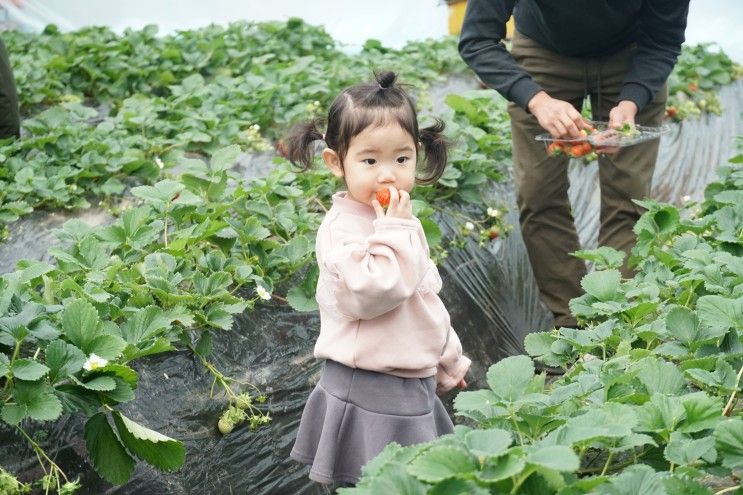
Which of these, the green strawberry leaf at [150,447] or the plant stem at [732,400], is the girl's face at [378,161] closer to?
the green strawberry leaf at [150,447]

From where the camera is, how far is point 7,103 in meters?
4.72

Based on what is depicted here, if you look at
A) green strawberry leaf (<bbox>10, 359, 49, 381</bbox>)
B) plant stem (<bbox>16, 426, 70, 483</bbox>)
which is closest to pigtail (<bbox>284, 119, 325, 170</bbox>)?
green strawberry leaf (<bbox>10, 359, 49, 381</bbox>)

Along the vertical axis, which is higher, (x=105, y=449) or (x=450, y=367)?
(x=450, y=367)

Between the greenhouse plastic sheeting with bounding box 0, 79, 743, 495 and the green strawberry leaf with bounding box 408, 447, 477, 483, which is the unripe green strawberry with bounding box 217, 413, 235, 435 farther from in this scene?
the green strawberry leaf with bounding box 408, 447, 477, 483

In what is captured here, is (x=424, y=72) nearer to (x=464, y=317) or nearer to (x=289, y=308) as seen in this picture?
(x=464, y=317)

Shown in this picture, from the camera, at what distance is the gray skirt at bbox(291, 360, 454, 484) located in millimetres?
2297

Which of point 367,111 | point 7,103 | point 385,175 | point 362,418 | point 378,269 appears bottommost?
point 7,103

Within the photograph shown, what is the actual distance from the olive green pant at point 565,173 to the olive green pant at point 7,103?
2297 millimetres

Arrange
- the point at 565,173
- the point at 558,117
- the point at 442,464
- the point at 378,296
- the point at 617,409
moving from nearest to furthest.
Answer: the point at 442,464, the point at 617,409, the point at 378,296, the point at 558,117, the point at 565,173

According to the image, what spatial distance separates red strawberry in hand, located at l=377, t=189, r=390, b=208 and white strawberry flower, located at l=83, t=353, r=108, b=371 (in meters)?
0.72

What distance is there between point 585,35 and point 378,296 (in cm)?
185

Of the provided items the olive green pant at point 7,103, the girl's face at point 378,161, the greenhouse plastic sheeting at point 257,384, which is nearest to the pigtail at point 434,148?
the girl's face at point 378,161

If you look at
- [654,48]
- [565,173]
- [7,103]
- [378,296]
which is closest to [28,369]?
[378,296]

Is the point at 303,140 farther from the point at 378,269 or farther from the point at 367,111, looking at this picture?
the point at 378,269
